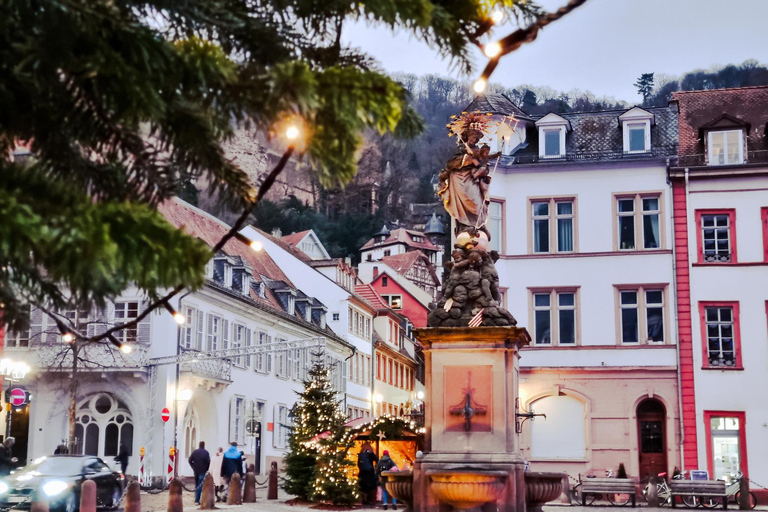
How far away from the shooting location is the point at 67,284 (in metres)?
2.58

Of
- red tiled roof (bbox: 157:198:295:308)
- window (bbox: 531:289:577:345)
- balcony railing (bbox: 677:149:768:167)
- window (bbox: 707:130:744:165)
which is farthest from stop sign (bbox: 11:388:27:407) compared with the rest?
window (bbox: 707:130:744:165)

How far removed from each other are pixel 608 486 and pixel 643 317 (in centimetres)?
805

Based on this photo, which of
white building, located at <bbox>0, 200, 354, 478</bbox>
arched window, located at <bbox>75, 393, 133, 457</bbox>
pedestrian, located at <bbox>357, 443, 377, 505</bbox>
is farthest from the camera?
arched window, located at <bbox>75, 393, 133, 457</bbox>

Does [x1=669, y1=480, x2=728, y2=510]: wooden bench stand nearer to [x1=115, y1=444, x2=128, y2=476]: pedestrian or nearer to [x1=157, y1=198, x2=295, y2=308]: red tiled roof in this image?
[x1=115, y1=444, x2=128, y2=476]: pedestrian

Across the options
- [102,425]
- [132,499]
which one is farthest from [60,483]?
[102,425]

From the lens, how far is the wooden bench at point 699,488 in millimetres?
28391

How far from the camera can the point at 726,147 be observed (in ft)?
118

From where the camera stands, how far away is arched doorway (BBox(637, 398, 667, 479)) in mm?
34375

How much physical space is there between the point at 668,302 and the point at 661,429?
3.93 meters

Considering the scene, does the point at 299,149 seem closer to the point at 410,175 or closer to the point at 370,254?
the point at 370,254

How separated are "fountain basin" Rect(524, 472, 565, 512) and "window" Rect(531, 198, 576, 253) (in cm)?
A: 2296

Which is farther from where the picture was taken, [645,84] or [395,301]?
[645,84]

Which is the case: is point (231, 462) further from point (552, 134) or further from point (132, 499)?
point (552, 134)

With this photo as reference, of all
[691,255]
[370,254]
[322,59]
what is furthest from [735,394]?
[370,254]
